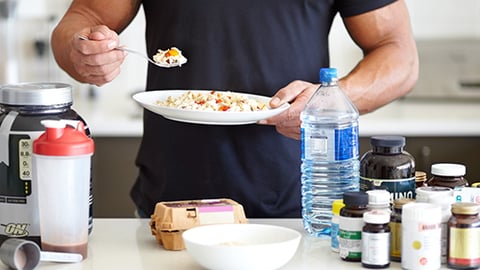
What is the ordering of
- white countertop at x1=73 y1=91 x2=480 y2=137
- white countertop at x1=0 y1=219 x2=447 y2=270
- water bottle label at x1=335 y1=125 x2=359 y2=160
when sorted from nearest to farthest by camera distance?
white countertop at x1=0 y1=219 x2=447 y2=270 < water bottle label at x1=335 y1=125 x2=359 y2=160 < white countertop at x1=73 y1=91 x2=480 y2=137

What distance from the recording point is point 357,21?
2104 mm

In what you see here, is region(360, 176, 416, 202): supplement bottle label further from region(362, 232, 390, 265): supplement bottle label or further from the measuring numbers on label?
the measuring numbers on label

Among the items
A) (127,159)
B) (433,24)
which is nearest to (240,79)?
(127,159)

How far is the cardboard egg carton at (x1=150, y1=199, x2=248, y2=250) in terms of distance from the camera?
159 centimetres

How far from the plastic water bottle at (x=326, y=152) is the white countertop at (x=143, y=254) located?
54mm

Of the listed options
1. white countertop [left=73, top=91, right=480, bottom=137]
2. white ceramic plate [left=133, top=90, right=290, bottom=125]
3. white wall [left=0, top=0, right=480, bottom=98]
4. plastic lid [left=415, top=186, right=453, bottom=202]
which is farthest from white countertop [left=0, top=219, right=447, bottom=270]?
white wall [left=0, top=0, right=480, bottom=98]

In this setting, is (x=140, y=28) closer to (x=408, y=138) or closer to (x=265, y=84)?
(x=408, y=138)

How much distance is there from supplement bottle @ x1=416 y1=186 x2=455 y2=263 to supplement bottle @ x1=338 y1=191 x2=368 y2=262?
10 centimetres

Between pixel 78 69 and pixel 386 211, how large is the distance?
0.77 m

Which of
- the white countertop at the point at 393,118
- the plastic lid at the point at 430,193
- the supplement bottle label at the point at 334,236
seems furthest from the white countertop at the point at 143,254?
the white countertop at the point at 393,118

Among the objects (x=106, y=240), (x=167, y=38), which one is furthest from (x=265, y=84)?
(x=106, y=240)

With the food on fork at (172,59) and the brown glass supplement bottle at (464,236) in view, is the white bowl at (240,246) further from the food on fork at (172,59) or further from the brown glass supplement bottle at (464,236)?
the food on fork at (172,59)

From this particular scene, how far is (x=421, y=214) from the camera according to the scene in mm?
1430

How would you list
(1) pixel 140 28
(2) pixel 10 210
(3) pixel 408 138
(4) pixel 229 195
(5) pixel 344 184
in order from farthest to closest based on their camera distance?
(1) pixel 140 28 < (3) pixel 408 138 < (4) pixel 229 195 < (5) pixel 344 184 < (2) pixel 10 210
